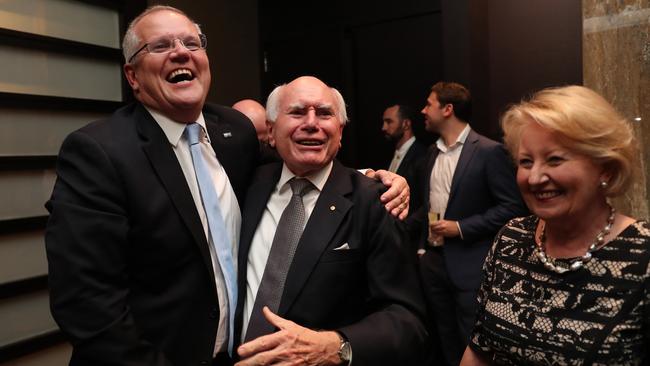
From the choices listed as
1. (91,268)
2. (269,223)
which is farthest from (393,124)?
(91,268)

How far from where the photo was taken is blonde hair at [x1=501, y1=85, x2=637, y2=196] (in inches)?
Result: 54.9

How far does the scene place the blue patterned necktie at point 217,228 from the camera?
5.28 feet

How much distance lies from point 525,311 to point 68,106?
2.57 meters

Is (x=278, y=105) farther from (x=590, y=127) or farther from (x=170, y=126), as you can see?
(x=590, y=127)

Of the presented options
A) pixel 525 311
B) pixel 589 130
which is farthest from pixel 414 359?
pixel 589 130

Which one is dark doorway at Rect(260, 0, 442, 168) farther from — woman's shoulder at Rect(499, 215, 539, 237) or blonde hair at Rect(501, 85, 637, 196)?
blonde hair at Rect(501, 85, 637, 196)

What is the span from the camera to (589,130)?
4.58 feet

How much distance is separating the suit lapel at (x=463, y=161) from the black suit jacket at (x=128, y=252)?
2038 millimetres

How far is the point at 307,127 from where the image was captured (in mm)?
1711

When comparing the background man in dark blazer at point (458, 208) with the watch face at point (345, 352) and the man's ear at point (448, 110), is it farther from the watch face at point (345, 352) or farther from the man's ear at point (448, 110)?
the watch face at point (345, 352)

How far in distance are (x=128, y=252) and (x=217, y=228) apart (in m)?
0.26

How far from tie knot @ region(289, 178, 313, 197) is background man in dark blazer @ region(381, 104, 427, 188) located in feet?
8.16

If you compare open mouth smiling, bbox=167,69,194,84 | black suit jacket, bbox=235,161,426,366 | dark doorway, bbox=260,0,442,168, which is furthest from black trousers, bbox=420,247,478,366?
open mouth smiling, bbox=167,69,194,84

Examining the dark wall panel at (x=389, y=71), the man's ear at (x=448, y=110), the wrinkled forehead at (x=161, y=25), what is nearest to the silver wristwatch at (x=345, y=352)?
the wrinkled forehead at (x=161, y=25)
